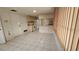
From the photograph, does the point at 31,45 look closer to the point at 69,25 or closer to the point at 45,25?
the point at 69,25

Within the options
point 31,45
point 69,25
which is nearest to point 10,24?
point 31,45

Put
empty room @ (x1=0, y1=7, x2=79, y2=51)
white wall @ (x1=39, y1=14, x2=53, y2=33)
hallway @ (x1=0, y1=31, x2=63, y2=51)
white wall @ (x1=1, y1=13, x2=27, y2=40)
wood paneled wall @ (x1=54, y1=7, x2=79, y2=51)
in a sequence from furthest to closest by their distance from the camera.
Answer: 1. white wall @ (x1=39, y1=14, x2=53, y2=33)
2. white wall @ (x1=1, y1=13, x2=27, y2=40)
3. empty room @ (x1=0, y1=7, x2=79, y2=51)
4. hallway @ (x1=0, y1=31, x2=63, y2=51)
5. wood paneled wall @ (x1=54, y1=7, x2=79, y2=51)

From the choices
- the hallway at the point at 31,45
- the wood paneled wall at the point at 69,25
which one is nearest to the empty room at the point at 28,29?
the hallway at the point at 31,45

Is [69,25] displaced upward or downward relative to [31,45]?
upward

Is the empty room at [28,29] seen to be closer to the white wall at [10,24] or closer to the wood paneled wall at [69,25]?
the white wall at [10,24]

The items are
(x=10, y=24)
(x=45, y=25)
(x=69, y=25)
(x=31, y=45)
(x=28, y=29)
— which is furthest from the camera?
(x=28, y=29)

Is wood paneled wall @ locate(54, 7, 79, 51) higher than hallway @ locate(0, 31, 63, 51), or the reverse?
wood paneled wall @ locate(54, 7, 79, 51)

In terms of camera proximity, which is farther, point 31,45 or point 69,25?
point 31,45

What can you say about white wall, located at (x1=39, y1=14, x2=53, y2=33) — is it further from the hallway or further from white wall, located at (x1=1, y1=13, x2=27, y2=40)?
the hallway

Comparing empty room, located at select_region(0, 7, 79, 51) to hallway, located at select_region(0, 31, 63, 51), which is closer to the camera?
hallway, located at select_region(0, 31, 63, 51)

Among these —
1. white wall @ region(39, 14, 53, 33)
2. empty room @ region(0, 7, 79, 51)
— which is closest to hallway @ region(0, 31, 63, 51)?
empty room @ region(0, 7, 79, 51)
